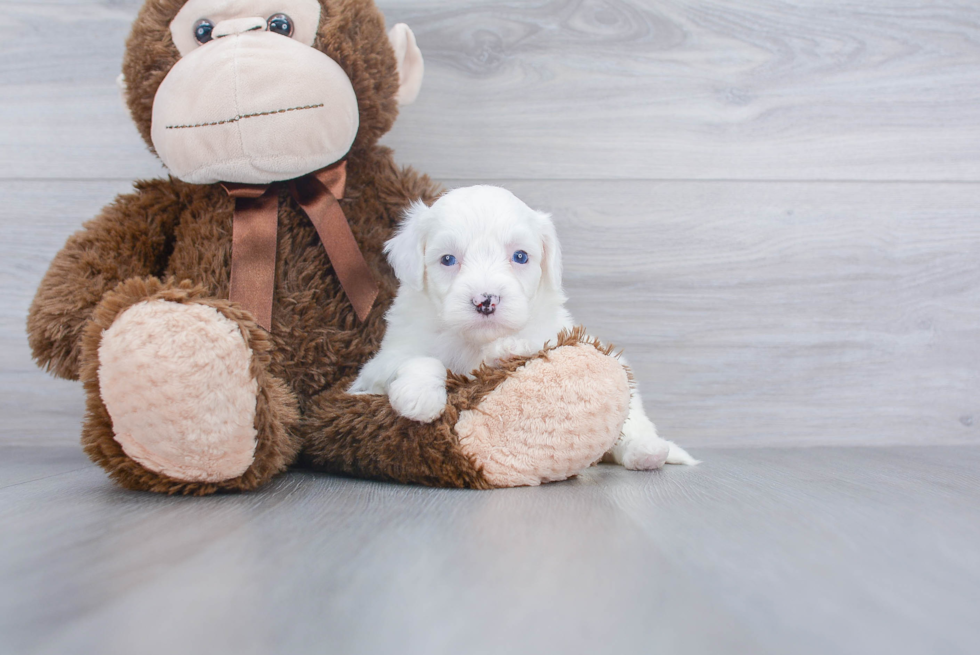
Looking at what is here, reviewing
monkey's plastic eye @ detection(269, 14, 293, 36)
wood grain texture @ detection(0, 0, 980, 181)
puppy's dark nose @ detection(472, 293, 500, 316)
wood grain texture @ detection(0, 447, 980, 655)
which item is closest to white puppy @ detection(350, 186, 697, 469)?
puppy's dark nose @ detection(472, 293, 500, 316)

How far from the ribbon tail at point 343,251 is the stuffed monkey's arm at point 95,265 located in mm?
246

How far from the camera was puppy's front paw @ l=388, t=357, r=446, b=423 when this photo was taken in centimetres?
85

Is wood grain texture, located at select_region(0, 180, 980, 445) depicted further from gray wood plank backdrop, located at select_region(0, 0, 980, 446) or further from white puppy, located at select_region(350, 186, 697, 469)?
white puppy, located at select_region(350, 186, 697, 469)

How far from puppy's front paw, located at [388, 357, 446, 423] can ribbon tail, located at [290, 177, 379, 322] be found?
0.21 m

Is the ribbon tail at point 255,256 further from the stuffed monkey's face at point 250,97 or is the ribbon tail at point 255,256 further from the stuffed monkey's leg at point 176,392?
the stuffed monkey's leg at point 176,392

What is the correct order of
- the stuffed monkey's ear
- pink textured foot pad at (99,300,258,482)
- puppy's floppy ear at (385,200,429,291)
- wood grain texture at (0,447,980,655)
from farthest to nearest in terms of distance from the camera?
the stuffed monkey's ear, puppy's floppy ear at (385,200,429,291), pink textured foot pad at (99,300,258,482), wood grain texture at (0,447,980,655)

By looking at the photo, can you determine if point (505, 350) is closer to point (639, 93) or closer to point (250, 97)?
point (250, 97)

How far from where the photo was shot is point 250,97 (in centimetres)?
94

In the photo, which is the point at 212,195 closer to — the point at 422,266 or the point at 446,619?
the point at 422,266

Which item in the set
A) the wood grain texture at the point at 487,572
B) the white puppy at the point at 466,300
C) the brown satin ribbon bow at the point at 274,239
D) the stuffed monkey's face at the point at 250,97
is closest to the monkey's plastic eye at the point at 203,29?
the stuffed monkey's face at the point at 250,97

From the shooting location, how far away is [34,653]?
437 millimetres

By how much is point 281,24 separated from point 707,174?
2.95ft

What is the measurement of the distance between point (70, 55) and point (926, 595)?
5.43 feet

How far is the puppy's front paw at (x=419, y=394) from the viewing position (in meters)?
0.85
